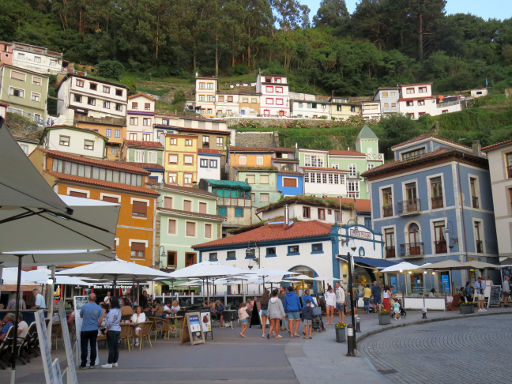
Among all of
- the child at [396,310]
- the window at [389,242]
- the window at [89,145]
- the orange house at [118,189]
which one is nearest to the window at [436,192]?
the window at [389,242]

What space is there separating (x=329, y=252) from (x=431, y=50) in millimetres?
96069

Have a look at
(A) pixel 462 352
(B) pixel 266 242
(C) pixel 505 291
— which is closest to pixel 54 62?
(B) pixel 266 242

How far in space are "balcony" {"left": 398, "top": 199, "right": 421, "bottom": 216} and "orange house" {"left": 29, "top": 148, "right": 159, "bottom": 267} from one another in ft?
67.4

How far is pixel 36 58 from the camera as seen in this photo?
82188 mm

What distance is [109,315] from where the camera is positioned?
1099 centimetres

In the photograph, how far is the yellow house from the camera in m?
62.9

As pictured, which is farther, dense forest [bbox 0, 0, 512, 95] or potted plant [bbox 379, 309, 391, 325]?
dense forest [bbox 0, 0, 512, 95]

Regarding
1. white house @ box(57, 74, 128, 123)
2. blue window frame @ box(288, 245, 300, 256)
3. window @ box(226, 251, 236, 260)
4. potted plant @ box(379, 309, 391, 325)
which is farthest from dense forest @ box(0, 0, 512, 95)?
potted plant @ box(379, 309, 391, 325)

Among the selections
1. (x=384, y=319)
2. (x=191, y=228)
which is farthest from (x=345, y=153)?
(x=384, y=319)

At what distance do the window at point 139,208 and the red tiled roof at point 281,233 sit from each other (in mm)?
5914

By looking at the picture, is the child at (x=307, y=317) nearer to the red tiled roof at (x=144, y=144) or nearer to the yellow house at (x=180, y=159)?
the yellow house at (x=180, y=159)

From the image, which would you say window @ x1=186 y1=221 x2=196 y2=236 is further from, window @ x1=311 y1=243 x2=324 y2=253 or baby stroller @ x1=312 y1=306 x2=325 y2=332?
baby stroller @ x1=312 y1=306 x2=325 y2=332

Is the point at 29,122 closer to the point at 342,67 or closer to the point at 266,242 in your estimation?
the point at 266,242

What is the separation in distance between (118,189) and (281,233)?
45.6ft
